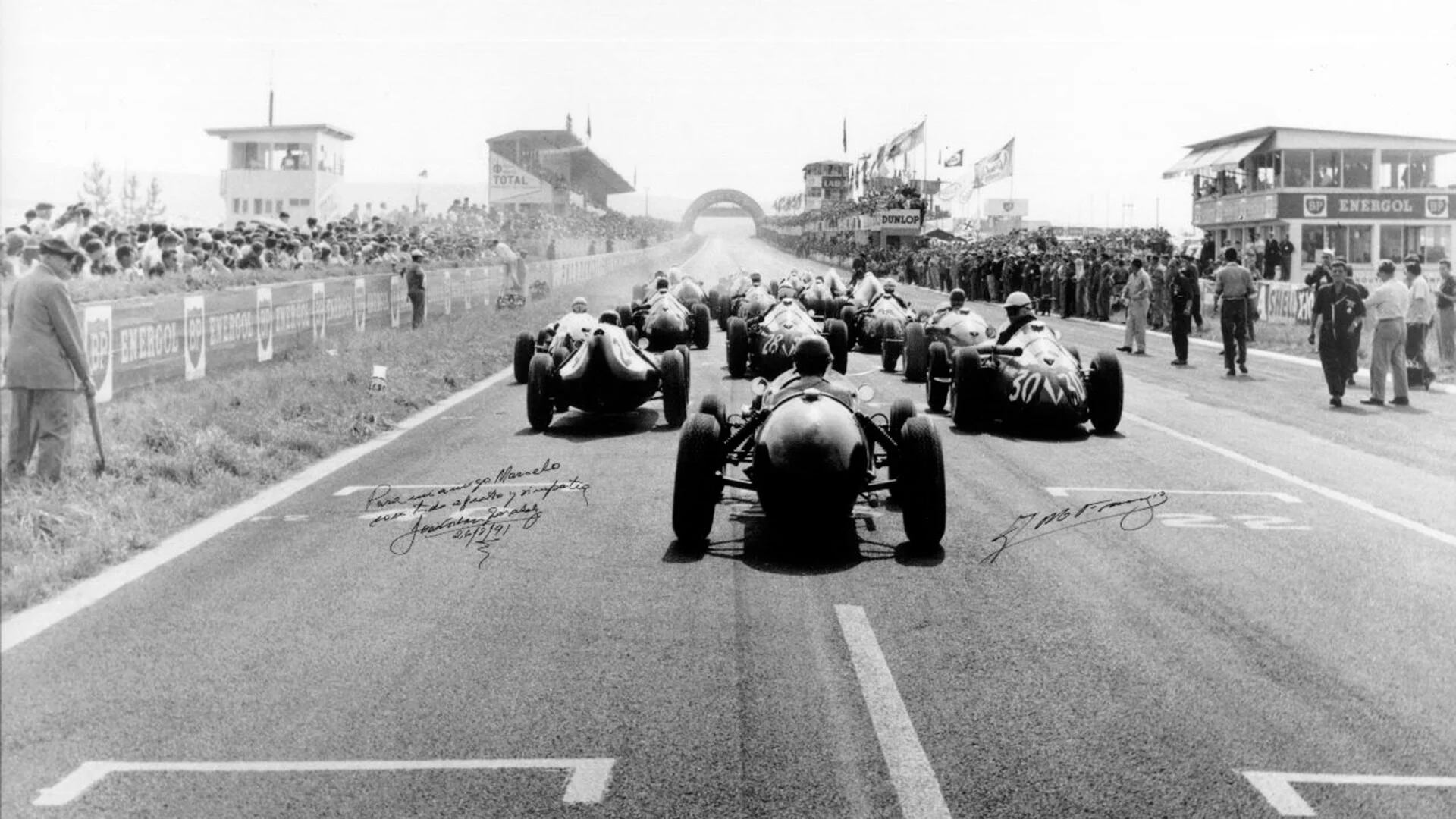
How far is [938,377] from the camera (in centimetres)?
1565

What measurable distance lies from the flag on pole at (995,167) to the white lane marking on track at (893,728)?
2589 inches

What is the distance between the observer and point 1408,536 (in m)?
9.34

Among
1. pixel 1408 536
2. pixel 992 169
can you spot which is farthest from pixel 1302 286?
pixel 992 169

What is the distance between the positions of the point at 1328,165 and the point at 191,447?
126 ft

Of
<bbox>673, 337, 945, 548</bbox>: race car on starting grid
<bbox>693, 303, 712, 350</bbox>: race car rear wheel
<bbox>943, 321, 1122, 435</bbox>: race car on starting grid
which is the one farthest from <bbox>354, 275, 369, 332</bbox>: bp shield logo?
<bbox>673, 337, 945, 548</bbox>: race car on starting grid

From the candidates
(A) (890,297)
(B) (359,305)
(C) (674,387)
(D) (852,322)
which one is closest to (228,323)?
(B) (359,305)

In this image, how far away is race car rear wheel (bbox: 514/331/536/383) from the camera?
17.7 meters

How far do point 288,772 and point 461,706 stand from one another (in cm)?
86

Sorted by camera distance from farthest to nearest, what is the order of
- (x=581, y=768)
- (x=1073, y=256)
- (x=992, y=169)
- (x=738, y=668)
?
(x=992, y=169) < (x=1073, y=256) < (x=738, y=668) < (x=581, y=768)

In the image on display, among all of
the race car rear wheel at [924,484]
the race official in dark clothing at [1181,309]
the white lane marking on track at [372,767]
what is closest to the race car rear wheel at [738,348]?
the race official in dark clothing at [1181,309]

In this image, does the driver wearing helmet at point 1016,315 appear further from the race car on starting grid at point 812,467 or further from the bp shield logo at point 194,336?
the bp shield logo at point 194,336

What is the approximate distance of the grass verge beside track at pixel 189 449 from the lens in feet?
27.6

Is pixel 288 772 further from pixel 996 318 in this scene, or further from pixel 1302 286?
pixel 996 318

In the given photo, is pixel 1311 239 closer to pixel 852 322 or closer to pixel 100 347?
pixel 852 322
